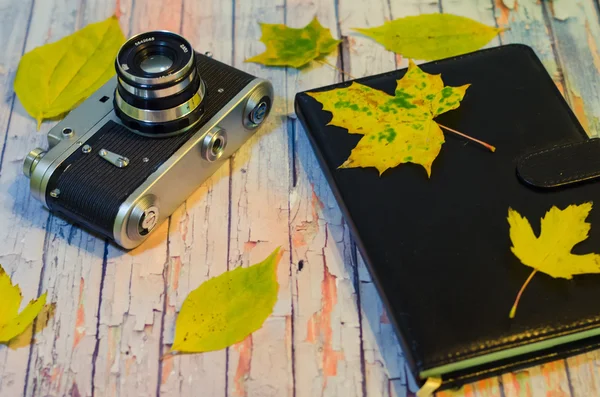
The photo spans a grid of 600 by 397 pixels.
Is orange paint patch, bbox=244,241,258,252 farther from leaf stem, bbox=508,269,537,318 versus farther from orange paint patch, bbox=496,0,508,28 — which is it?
orange paint patch, bbox=496,0,508,28

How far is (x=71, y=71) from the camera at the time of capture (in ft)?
3.18

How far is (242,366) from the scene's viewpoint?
745 millimetres

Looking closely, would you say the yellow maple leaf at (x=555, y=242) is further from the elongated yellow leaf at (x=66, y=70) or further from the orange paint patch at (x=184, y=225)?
the elongated yellow leaf at (x=66, y=70)

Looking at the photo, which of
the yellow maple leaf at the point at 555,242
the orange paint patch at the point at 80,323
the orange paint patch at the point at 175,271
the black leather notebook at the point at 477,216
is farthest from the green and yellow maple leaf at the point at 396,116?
the orange paint patch at the point at 80,323

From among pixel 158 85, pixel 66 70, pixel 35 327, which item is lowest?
pixel 35 327

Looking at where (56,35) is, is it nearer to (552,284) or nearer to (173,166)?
(173,166)

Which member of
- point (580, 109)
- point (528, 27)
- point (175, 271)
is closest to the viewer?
point (175, 271)

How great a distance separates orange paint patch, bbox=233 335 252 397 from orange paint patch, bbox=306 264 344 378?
0.22 feet

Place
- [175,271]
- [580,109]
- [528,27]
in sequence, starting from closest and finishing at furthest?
[175,271]
[580,109]
[528,27]

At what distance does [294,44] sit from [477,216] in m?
0.42

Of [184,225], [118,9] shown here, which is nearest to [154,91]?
[184,225]

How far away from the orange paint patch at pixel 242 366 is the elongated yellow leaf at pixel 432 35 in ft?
1.63

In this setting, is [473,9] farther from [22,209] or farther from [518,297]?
[22,209]

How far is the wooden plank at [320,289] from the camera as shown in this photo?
74 cm
